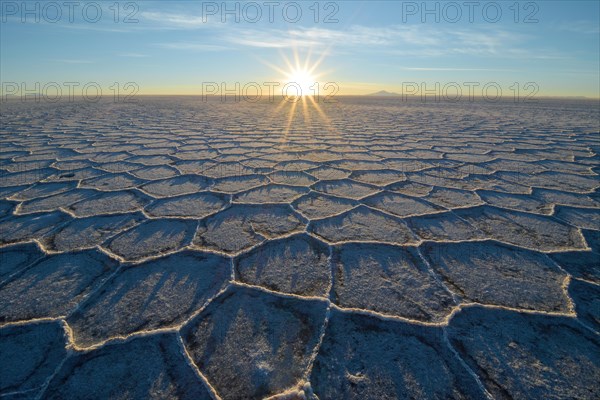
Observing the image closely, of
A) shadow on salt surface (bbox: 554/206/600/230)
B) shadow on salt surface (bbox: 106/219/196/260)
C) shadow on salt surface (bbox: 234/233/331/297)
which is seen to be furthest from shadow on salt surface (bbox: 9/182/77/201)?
shadow on salt surface (bbox: 554/206/600/230)

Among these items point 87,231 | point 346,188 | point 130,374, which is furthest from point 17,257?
point 346,188

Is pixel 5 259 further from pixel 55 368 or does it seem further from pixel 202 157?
pixel 202 157

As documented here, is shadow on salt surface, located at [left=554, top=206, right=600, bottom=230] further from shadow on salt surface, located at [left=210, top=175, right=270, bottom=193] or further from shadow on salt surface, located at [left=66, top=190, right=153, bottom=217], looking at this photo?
shadow on salt surface, located at [left=66, top=190, right=153, bottom=217]

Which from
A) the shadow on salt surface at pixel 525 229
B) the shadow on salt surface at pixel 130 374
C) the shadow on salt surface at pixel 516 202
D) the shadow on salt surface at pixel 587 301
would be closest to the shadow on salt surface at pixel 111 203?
the shadow on salt surface at pixel 130 374

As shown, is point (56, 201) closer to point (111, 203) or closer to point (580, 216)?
point (111, 203)

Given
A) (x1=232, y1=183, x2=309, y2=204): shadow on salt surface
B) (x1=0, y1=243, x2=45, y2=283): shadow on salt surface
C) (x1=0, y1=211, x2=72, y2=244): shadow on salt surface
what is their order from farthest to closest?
1. (x1=232, y1=183, x2=309, y2=204): shadow on salt surface
2. (x1=0, y1=211, x2=72, y2=244): shadow on salt surface
3. (x1=0, y1=243, x2=45, y2=283): shadow on salt surface

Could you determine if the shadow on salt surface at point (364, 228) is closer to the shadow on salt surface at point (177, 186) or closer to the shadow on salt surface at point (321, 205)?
the shadow on salt surface at point (321, 205)
